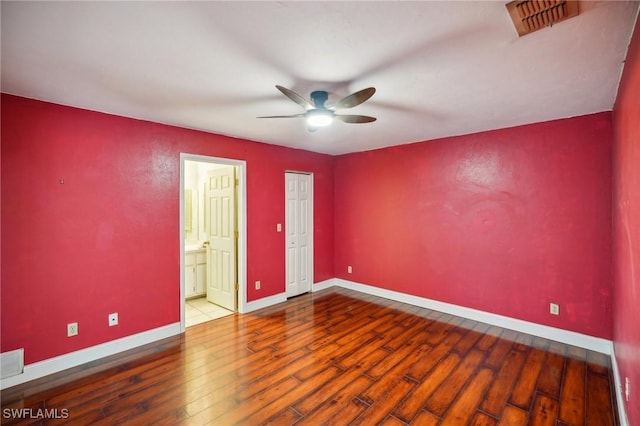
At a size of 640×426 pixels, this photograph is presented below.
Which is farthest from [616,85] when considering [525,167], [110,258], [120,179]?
[110,258]

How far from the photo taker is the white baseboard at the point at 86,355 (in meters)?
2.52

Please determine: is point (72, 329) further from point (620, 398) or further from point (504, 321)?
point (504, 321)

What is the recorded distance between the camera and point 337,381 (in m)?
2.51

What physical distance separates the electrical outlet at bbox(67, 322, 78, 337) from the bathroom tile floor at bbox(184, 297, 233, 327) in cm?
118

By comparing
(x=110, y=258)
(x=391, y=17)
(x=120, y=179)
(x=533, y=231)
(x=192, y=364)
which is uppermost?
(x=391, y=17)

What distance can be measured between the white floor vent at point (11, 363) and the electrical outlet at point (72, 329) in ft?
1.05

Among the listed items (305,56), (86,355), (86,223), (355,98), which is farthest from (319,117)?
(86,355)

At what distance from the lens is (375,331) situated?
352 centimetres

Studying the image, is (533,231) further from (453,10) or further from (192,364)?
(192,364)

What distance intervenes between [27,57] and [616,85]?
4.24 meters

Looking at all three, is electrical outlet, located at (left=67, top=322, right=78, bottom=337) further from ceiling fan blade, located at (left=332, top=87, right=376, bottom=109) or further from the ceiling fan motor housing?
ceiling fan blade, located at (left=332, top=87, right=376, bottom=109)

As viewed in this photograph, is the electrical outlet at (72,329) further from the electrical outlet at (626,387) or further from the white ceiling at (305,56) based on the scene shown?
the electrical outlet at (626,387)

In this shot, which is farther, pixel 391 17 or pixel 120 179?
pixel 120 179

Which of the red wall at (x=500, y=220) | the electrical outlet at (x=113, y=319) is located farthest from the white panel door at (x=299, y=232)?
the electrical outlet at (x=113, y=319)
